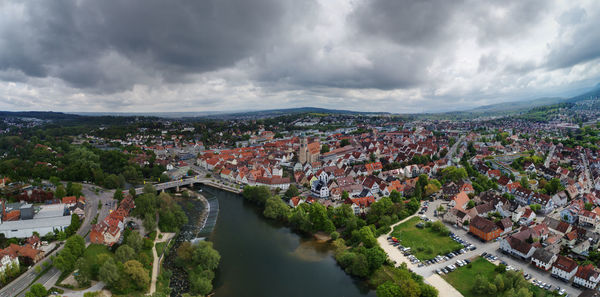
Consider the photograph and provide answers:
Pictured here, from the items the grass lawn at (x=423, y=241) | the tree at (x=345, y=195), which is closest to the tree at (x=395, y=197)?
the grass lawn at (x=423, y=241)

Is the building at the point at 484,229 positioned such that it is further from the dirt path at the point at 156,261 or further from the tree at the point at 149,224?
Result: the tree at the point at 149,224

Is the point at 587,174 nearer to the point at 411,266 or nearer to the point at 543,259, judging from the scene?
the point at 543,259

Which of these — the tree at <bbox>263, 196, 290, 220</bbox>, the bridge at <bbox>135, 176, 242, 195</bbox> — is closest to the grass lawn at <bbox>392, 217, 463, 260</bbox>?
the tree at <bbox>263, 196, 290, 220</bbox>

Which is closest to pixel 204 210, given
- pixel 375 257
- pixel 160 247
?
pixel 160 247

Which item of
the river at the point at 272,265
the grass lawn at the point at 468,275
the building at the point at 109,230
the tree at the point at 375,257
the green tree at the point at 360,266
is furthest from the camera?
the building at the point at 109,230

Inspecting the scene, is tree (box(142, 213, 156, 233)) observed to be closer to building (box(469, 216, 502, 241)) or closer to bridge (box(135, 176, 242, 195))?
bridge (box(135, 176, 242, 195))

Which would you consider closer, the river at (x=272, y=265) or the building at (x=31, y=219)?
the river at (x=272, y=265)

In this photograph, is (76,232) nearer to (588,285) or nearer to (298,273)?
→ (298,273)
